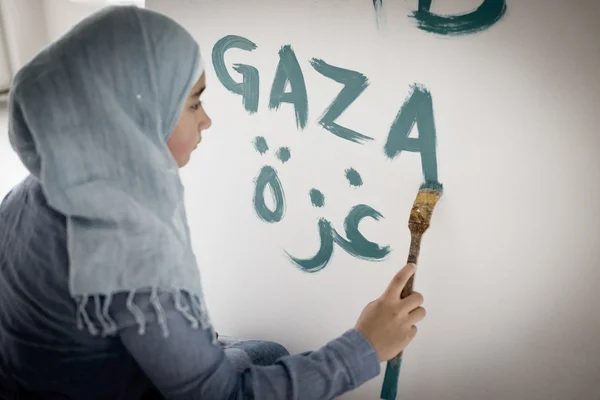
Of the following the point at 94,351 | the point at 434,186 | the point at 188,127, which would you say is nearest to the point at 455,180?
the point at 434,186

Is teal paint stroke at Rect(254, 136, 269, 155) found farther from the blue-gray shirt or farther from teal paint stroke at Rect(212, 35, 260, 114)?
the blue-gray shirt

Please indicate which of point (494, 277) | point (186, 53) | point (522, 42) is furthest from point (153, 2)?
point (494, 277)

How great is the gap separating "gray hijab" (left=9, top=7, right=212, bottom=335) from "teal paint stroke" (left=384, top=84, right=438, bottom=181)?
1.16 ft

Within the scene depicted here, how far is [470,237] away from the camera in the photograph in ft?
2.68

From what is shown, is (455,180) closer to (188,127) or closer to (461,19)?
(461,19)

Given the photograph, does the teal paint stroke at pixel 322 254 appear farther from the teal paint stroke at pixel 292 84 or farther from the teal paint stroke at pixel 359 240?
the teal paint stroke at pixel 292 84

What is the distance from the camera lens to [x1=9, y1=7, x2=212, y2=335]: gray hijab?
604 millimetres

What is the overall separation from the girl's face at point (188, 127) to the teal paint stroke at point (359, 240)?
30cm

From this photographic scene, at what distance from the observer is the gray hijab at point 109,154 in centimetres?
60

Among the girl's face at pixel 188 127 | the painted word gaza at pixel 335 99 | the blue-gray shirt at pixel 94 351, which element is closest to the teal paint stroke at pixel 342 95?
the painted word gaza at pixel 335 99

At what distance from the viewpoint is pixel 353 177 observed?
0.88 meters

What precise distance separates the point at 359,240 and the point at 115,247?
43 centimetres

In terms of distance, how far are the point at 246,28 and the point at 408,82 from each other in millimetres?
310

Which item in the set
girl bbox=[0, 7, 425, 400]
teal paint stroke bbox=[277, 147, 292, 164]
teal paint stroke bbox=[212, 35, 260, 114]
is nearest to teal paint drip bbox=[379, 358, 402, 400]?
girl bbox=[0, 7, 425, 400]
